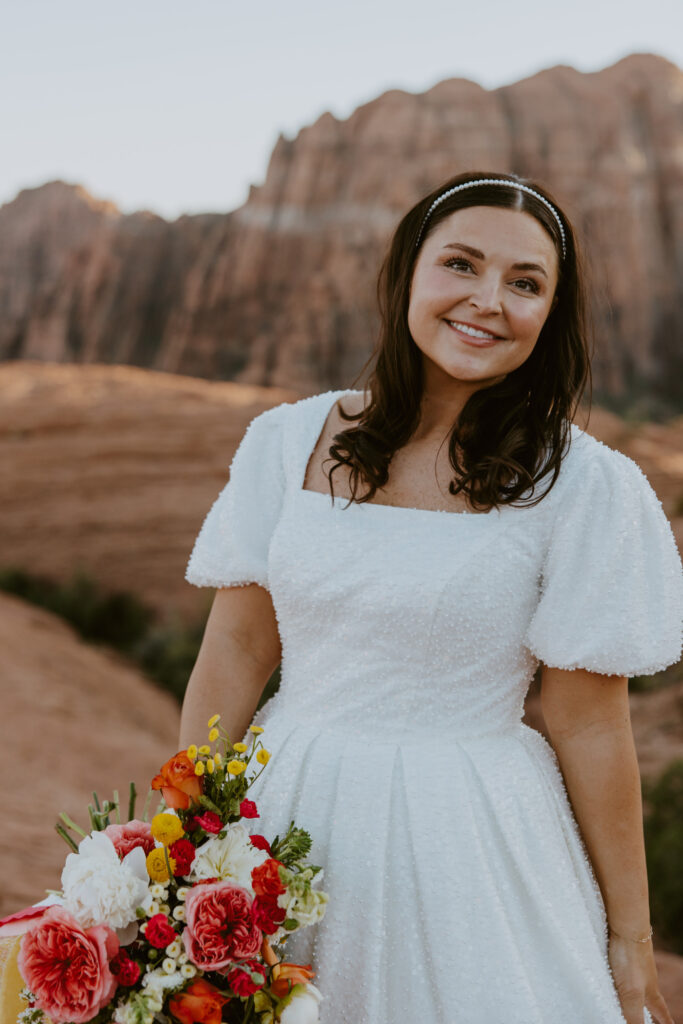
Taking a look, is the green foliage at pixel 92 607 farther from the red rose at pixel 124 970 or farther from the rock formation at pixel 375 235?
the rock formation at pixel 375 235

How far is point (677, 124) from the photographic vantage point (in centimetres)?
4078

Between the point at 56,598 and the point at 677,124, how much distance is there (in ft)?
123

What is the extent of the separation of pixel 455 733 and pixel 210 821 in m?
0.48

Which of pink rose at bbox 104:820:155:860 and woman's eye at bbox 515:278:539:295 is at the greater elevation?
woman's eye at bbox 515:278:539:295

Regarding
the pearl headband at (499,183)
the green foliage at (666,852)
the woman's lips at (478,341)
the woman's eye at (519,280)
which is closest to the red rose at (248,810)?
the woman's lips at (478,341)

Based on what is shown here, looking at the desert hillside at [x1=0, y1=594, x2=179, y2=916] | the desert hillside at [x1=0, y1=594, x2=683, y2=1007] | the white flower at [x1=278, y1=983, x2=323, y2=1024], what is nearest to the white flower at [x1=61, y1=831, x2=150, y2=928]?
the white flower at [x1=278, y1=983, x2=323, y2=1024]

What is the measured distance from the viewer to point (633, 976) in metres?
1.59

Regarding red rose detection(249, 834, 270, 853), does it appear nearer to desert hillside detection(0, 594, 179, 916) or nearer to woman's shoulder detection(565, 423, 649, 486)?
woman's shoulder detection(565, 423, 649, 486)

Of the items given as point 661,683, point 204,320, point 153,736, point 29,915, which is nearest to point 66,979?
point 29,915

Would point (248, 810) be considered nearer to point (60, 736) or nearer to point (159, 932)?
point (159, 932)

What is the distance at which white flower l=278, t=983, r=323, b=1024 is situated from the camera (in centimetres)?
125

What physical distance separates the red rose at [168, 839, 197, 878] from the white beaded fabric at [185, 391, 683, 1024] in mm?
327

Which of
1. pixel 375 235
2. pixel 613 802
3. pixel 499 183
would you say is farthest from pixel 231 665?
pixel 375 235

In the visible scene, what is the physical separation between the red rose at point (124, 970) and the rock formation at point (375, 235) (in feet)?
114
